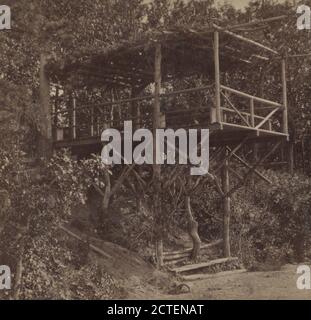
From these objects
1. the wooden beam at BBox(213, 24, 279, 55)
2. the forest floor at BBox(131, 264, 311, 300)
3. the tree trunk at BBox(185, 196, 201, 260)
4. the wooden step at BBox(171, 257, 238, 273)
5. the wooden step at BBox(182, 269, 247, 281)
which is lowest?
the forest floor at BBox(131, 264, 311, 300)

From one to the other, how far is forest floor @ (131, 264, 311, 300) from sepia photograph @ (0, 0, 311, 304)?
0.18 feet

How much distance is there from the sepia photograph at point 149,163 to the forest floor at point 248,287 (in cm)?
5

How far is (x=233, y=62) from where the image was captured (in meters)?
18.4

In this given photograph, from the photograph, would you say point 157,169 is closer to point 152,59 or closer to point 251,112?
point 251,112

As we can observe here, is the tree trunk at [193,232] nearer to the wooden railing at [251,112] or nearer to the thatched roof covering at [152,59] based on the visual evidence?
the wooden railing at [251,112]

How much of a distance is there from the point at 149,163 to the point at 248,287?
4806 millimetres

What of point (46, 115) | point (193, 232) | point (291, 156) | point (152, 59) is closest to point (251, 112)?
point (152, 59)

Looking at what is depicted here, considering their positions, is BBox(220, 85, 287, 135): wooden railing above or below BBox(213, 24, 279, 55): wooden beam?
below

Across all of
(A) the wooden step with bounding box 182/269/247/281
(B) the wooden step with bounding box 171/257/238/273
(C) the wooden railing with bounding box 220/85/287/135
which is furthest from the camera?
(B) the wooden step with bounding box 171/257/238/273

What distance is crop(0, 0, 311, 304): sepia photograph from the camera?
37.7ft

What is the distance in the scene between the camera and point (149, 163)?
17625 mm

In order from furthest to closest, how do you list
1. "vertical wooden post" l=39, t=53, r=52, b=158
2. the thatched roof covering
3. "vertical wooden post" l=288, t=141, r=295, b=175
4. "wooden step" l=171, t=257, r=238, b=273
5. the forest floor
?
"vertical wooden post" l=288, t=141, r=295, b=175 < "vertical wooden post" l=39, t=53, r=52, b=158 < "wooden step" l=171, t=257, r=238, b=273 < the thatched roof covering < the forest floor

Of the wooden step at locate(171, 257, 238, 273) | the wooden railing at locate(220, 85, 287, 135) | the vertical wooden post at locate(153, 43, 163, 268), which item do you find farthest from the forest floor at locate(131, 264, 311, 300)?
the wooden railing at locate(220, 85, 287, 135)

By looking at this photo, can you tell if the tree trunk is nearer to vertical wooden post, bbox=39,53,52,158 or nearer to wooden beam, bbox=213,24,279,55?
vertical wooden post, bbox=39,53,52,158
